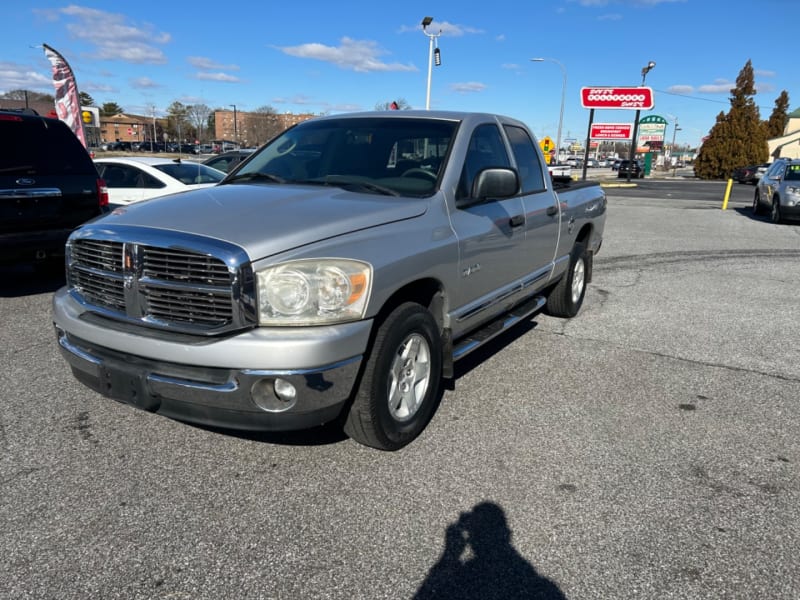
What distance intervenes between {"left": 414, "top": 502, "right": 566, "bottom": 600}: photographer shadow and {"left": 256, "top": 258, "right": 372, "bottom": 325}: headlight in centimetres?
109

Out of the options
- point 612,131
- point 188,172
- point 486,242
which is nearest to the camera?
point 486,242

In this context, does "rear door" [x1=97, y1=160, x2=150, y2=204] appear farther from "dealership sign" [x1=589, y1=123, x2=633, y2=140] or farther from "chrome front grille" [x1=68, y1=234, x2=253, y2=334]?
"dealership sign" [x1=589, y1=123, x2=633, y2=140]

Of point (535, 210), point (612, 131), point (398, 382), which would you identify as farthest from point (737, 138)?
point (398, 382)

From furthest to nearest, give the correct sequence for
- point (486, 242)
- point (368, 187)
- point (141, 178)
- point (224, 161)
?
point (224, 161)
point (141, 178)
point (486, 242)
point (368, 187)

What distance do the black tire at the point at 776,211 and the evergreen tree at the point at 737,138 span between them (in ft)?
129

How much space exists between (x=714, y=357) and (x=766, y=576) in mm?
3022

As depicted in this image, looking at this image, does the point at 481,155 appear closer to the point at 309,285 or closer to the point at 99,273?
the point at 309,285

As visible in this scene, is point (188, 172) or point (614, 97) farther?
point (614, 97)

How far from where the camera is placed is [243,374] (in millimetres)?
2652

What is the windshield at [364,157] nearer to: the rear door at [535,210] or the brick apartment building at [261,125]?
the rear door at [535,210]

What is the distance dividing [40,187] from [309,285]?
187 inches

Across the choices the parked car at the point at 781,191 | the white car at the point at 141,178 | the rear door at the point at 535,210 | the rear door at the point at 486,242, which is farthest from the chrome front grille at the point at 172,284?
the parked car at the point at 781,191

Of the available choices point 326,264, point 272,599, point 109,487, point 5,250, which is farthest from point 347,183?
point 5,250

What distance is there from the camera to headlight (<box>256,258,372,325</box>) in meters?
2.68
